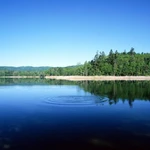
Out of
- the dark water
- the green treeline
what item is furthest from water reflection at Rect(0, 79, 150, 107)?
the green treeline

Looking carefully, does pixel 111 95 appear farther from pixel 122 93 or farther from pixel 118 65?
pixel 118 65

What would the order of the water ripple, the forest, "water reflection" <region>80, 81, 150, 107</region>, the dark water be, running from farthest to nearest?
the forest, "water reflection" <region>80, 81, 150, 107</region>, the water ripple, the dark water

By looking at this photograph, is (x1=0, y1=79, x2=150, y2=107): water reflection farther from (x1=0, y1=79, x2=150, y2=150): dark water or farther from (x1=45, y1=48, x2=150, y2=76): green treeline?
(x1=45, y1=48, x2=150, y2=76): green treeline

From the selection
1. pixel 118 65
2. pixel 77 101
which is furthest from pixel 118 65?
pixel 77 101

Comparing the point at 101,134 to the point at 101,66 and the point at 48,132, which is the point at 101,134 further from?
the point at 101,66

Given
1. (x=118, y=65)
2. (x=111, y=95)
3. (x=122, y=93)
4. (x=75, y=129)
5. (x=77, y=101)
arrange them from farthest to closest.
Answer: (x=118, y=65), (x=122, y=93), (x=111, y=95), (x=77, y=101), (x=75, y=129)

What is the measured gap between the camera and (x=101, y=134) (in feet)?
57.2

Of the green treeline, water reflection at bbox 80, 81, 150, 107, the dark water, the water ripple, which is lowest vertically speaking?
the dark water

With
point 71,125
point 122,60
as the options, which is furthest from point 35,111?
point 122,60

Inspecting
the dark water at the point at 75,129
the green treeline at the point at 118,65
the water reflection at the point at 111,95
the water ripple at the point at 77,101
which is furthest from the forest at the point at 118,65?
the dark water at the point at 75,129

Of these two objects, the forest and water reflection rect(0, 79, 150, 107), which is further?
the forest

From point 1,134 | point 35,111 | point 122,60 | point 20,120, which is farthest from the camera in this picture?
point 122,60

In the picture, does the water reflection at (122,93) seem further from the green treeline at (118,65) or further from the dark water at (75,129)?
the green treeline at (118,65)

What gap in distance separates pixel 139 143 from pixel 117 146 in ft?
5.31
